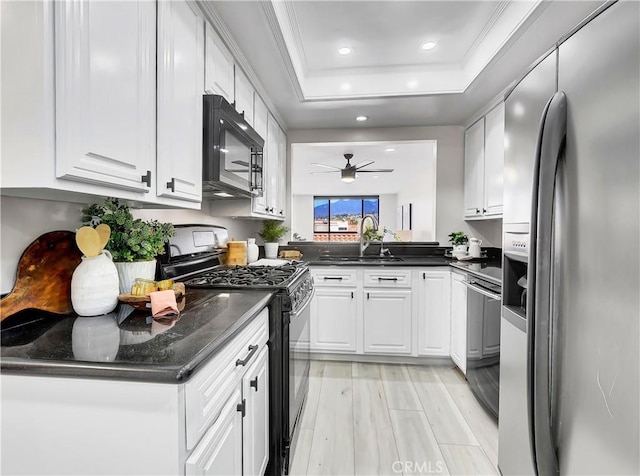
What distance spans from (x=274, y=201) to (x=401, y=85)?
1495 mm

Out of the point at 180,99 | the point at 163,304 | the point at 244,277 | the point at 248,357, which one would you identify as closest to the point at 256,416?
the point at 248,357

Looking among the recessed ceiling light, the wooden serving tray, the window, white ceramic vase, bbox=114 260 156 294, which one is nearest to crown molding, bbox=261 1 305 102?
the recessed ceiling light

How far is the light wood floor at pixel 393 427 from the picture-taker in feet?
5.36

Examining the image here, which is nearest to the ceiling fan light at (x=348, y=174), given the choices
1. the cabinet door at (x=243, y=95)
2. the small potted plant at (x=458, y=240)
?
the small potted plant at (x=458, y=240)

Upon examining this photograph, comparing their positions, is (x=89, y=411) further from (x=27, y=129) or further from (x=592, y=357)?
(x=592, y=357)

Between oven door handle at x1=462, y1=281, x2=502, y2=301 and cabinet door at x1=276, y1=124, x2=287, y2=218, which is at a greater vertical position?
cabinet door at x1=276, y1=124, x2=287, y2=218

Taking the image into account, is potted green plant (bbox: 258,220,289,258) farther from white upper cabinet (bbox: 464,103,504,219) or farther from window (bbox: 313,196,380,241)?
window (bbox: 313,196,380,241)

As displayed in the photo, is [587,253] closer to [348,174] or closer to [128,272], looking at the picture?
[128,272]

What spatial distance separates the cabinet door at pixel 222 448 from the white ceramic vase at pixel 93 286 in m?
0.54

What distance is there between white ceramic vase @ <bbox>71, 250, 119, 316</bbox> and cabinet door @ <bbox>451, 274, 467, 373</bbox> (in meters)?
2.36

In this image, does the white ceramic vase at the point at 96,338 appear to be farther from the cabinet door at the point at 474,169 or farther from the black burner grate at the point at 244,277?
the cabinet door at the point at 474,169

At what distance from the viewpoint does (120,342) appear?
0.81 meters

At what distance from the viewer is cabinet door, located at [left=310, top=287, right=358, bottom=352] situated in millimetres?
2834

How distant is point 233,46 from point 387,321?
2424 millimetres
